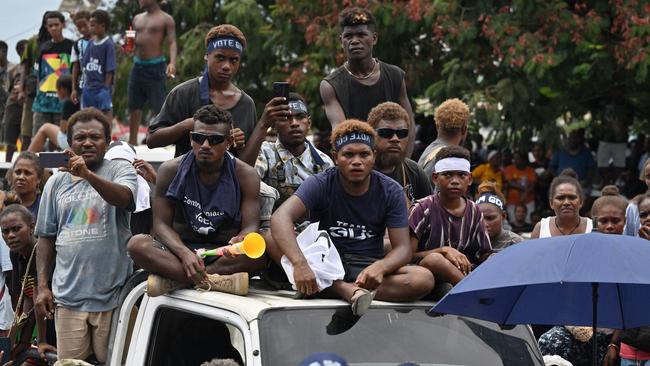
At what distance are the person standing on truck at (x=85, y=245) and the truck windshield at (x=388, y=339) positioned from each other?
175 centimetres

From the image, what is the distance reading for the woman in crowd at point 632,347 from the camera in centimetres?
709

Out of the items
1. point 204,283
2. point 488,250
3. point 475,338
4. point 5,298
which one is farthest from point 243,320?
point 5,298

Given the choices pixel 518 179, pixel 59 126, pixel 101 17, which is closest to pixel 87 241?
pixel 101 17

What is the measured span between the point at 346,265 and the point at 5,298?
296 centimetres

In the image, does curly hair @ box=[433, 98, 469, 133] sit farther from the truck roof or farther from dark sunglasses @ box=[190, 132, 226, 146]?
the truck roof

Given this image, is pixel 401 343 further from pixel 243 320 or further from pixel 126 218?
pixel 126 218

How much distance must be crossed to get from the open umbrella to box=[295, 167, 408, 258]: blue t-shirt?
0.74 meters

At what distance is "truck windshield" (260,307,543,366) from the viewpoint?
5320 mm

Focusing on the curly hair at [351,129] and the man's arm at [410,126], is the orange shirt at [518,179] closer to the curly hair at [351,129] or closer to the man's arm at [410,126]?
the man's arm at [410,126]

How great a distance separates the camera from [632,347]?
7.24m

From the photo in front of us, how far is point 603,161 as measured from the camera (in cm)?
1638

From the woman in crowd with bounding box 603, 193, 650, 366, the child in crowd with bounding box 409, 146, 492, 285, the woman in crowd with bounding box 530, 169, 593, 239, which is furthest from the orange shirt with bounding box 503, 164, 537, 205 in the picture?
the child in crowd with bounding box 409, 146, 492, 285

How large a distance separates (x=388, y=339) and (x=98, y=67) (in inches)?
338

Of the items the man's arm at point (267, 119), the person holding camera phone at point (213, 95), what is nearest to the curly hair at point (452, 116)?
the person holding camera phone at point (213, 95)
